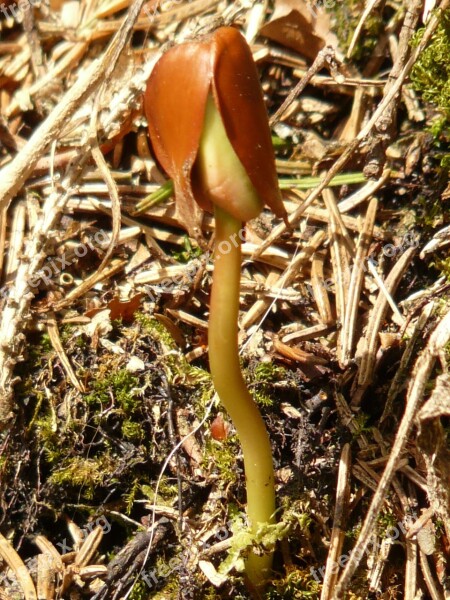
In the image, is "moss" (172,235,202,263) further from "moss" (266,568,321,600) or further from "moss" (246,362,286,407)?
"moss" (266,568,321,600)

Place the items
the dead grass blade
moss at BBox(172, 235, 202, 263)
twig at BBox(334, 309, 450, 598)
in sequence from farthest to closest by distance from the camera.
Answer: moss at BBox(172, 235, 202, 263)
the dead grass blade
twig at BBox(334, 309, 450, 598)

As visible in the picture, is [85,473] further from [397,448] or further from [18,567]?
[397,448]

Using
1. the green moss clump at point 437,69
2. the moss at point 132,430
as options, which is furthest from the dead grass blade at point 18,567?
the green moss clump at point 437,69

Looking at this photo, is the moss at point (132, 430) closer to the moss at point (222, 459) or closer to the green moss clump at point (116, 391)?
the green moss clump at point (116, 391)

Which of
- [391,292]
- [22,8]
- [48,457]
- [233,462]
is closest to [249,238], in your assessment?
[391,292]

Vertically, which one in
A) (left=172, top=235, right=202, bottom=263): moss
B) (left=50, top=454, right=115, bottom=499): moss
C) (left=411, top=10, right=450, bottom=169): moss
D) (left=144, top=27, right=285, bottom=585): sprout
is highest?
(left=411, top=10, right=450, bottom=169): moss

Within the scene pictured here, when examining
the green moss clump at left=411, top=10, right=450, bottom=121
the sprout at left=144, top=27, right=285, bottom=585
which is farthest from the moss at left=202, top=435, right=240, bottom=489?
the green moss clump at left=411, top=10, right=450, bottom=121
